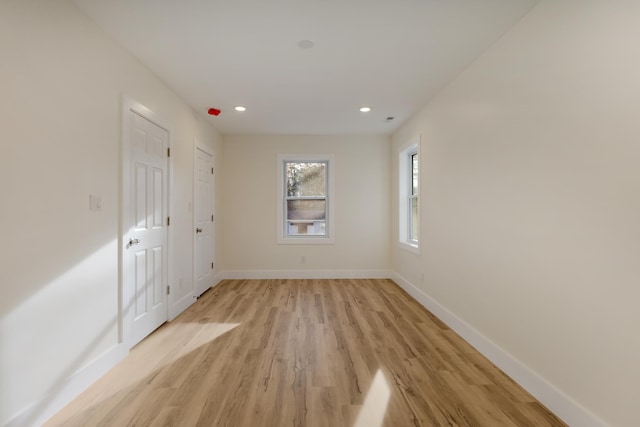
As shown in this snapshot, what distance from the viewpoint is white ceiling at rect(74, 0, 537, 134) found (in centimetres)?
197

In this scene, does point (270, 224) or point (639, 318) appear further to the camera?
point (270, 224)

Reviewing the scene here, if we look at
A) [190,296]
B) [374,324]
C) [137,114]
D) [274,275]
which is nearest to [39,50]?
[137,114]

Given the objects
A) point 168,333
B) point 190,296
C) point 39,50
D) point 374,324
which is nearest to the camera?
point 39,50

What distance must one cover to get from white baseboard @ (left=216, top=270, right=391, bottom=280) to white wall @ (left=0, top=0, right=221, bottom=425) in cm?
288

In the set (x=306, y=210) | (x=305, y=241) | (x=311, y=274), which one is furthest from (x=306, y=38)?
(x=311, y=274)

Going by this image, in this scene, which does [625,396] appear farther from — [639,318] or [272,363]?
[272,363]

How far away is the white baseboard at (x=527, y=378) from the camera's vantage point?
5.27 feet

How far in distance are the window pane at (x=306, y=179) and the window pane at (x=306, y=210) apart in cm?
14

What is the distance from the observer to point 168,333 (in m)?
2.92

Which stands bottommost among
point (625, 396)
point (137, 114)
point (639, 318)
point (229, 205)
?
point (625, 396)

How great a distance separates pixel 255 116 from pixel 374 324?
9.98 feet

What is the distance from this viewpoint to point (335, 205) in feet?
17.1

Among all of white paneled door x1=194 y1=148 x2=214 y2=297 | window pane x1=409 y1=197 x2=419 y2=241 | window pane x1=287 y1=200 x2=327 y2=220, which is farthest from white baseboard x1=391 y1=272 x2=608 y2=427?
white paneled door x1=194 y1=148 x2=214 y2=297

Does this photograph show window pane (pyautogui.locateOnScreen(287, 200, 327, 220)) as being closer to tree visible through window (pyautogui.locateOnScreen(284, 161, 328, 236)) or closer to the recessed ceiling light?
tree visible through window (pyautogui.locateOnScreen(284, 161, 328, 236))
